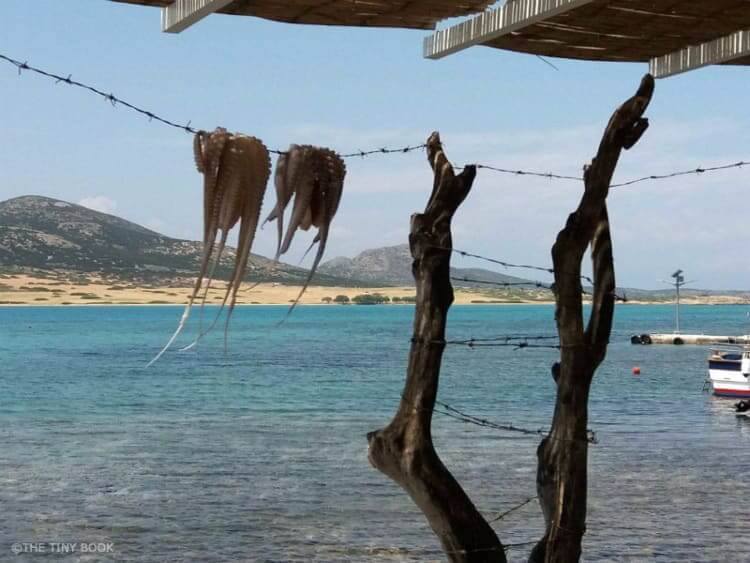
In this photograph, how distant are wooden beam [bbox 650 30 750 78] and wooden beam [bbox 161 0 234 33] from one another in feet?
12.8

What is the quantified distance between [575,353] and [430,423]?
4.23 ft

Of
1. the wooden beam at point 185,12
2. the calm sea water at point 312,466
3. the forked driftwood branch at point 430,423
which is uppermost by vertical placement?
the wooden beam at point 185,12

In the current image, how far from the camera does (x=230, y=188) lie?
22.4ft

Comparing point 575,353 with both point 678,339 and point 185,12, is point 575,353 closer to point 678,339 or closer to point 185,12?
point 185,12

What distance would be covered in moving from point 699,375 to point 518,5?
229 feet

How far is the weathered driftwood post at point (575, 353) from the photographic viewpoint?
29.1 ft

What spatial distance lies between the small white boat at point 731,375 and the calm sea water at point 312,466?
3.33 feet

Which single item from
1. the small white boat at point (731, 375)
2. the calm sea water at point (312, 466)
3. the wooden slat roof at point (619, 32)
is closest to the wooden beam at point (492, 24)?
the wooden slat roof at point (619, 32)

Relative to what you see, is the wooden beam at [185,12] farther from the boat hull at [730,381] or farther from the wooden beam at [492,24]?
the boat hull at [730,381]

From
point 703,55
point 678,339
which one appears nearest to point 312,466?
point 703,55

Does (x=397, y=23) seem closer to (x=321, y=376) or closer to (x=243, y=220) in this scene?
(x=243, y=220)

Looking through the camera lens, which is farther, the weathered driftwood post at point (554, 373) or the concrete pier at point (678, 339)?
the concrete pier at point (678, 339)

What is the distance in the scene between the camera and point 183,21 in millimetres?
6953

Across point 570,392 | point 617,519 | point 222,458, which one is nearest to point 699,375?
point 222,458
